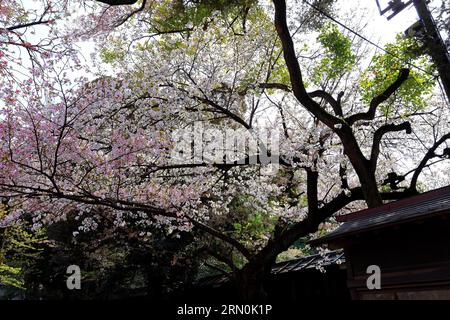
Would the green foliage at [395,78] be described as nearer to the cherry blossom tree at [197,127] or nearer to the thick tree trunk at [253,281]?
the cherry blossom tree at [197,127]

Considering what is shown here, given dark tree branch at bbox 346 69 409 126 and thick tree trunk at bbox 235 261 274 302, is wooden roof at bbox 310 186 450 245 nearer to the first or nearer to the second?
dark tree branch at bbox 346 69 409 126

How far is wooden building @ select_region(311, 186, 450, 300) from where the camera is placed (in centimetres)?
485

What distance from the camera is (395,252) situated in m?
5.46

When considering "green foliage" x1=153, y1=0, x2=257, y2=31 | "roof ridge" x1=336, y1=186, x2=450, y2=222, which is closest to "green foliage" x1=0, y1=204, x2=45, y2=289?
"green foliage" x1=153, y1=0, x2=257, y2=31

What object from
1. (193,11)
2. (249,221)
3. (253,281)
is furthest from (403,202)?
(249,221)

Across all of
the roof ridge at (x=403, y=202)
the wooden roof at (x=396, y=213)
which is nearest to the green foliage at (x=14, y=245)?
the wooden roof at (x=396, y=213)

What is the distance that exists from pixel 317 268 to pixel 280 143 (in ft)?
16.1

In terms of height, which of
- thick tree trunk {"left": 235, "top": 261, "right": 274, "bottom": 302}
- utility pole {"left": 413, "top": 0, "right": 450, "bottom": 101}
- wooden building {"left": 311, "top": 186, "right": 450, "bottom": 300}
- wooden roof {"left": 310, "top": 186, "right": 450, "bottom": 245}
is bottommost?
thick tree trunk {"left": 235, "top": 261, "right": 274, "bottom": 302}

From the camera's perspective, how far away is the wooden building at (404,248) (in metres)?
4.85

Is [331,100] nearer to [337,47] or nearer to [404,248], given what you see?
[337,47]

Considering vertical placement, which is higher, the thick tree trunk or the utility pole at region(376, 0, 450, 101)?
the utility pole at region(376, 0, 450, 101)

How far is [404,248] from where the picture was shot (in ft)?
17.5
